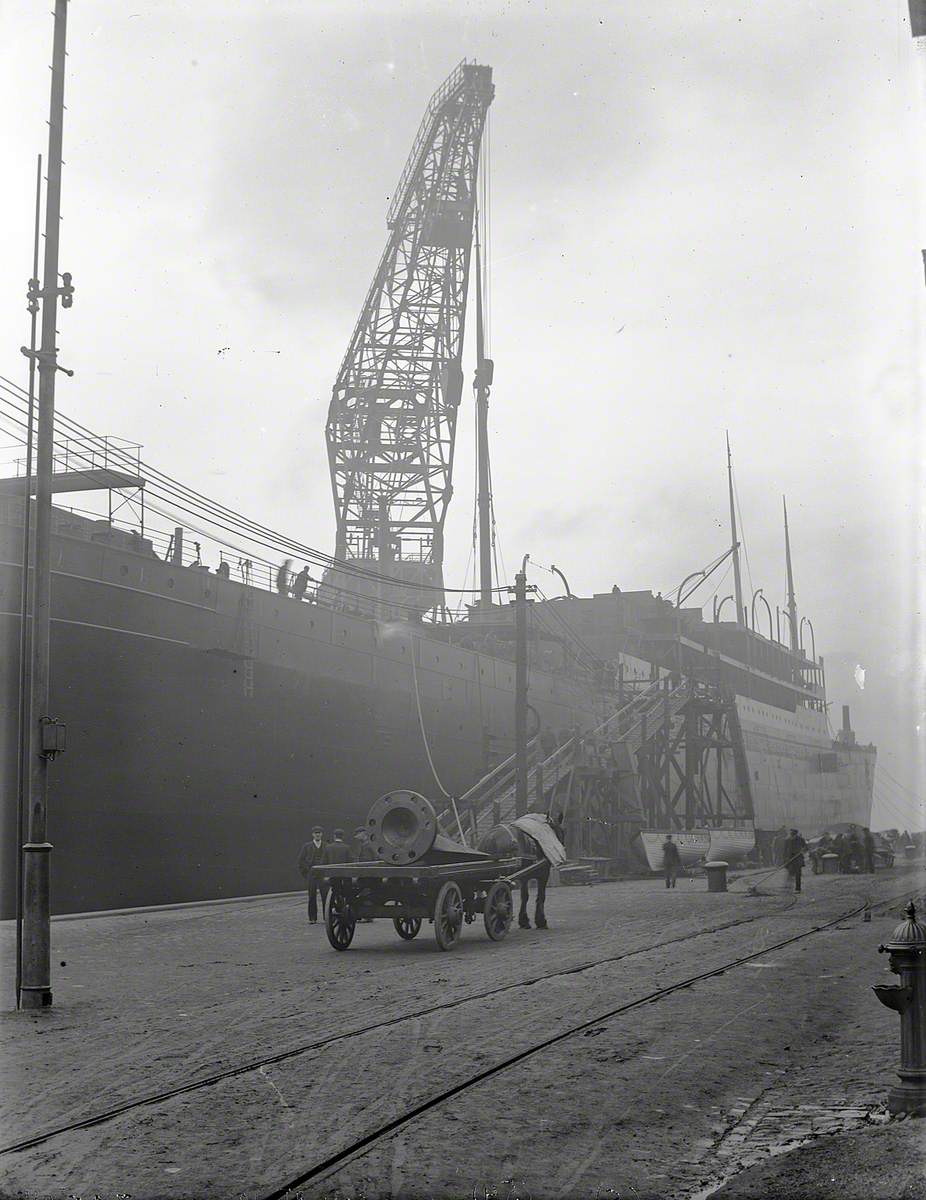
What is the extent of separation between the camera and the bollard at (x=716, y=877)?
26.1m

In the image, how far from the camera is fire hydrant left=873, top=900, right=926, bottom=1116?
257 inches

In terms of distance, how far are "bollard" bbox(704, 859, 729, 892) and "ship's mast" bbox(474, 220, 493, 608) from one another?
3214 cm

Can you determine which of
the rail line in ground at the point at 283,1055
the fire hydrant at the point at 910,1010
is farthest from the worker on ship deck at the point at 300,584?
the fire hydrant at the point at 910,1010

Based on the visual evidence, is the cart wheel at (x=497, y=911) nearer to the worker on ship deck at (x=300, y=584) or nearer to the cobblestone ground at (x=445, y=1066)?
the cobblestone ground at (x=445, y=1066)

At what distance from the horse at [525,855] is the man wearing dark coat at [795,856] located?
928 cm

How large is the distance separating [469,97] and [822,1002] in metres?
50.6

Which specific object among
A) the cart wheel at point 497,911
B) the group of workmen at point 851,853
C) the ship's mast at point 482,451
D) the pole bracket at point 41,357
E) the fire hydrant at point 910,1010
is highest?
the ship's mast at point 482,451

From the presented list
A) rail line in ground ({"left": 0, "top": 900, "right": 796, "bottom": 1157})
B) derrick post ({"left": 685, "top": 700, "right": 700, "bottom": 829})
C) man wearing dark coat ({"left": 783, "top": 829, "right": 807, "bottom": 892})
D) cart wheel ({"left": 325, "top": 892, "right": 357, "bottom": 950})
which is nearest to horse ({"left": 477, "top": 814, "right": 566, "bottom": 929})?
cart wheel ({"left": 325, "top": 892, "right": 357, "bottom": 950})

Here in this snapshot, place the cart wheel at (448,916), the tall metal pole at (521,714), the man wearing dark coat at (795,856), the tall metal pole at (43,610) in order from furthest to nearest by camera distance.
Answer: the tall metal pole at (521,714) < the man wearing dark coat at (795,856) < the cart wheel at (448,916) < the tall metal pole at (43,610)

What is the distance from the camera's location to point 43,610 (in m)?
11.5

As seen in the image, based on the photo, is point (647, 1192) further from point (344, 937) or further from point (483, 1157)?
point (344, 937)

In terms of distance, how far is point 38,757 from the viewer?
11.2 meters

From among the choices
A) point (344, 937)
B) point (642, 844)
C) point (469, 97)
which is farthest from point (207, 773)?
point (469, 97)

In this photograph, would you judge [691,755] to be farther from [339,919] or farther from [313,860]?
[339,919]
